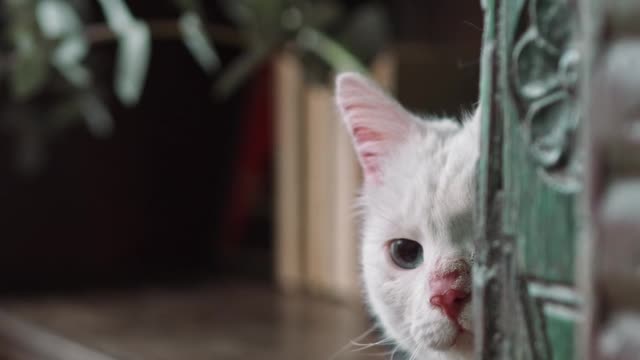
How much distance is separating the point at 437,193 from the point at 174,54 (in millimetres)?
1216

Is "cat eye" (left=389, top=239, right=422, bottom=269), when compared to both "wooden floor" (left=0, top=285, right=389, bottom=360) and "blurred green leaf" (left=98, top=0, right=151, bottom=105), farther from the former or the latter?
"blurred green leaf" (left=98, top=0, right=151, bottom=105)

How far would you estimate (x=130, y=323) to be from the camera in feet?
4.03

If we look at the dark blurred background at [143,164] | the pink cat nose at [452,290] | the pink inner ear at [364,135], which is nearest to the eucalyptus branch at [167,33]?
the dark blurred background at [143,164]

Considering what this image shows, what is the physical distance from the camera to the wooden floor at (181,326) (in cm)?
104

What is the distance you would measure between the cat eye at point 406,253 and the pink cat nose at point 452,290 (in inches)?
1.2

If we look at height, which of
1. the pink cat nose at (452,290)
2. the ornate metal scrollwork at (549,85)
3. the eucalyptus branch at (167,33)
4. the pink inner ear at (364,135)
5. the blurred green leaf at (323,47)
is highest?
the eucalyptus branch at (167,33)

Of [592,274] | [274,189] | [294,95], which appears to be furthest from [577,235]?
[274,189]

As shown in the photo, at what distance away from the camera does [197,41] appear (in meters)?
1.42

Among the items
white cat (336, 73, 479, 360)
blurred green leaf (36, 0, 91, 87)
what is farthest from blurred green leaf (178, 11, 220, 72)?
white cat (336, 73, 479, 360)

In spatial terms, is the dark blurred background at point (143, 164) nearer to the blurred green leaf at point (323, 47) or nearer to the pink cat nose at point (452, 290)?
the blurred green leaf at point (323, 47)

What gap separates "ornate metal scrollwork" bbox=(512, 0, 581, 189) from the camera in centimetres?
38

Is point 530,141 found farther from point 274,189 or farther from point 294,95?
point 274,189

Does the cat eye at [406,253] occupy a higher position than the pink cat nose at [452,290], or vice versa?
the cat eye at [406,253]

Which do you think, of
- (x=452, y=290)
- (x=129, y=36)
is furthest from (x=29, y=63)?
(x=452, y=290)
